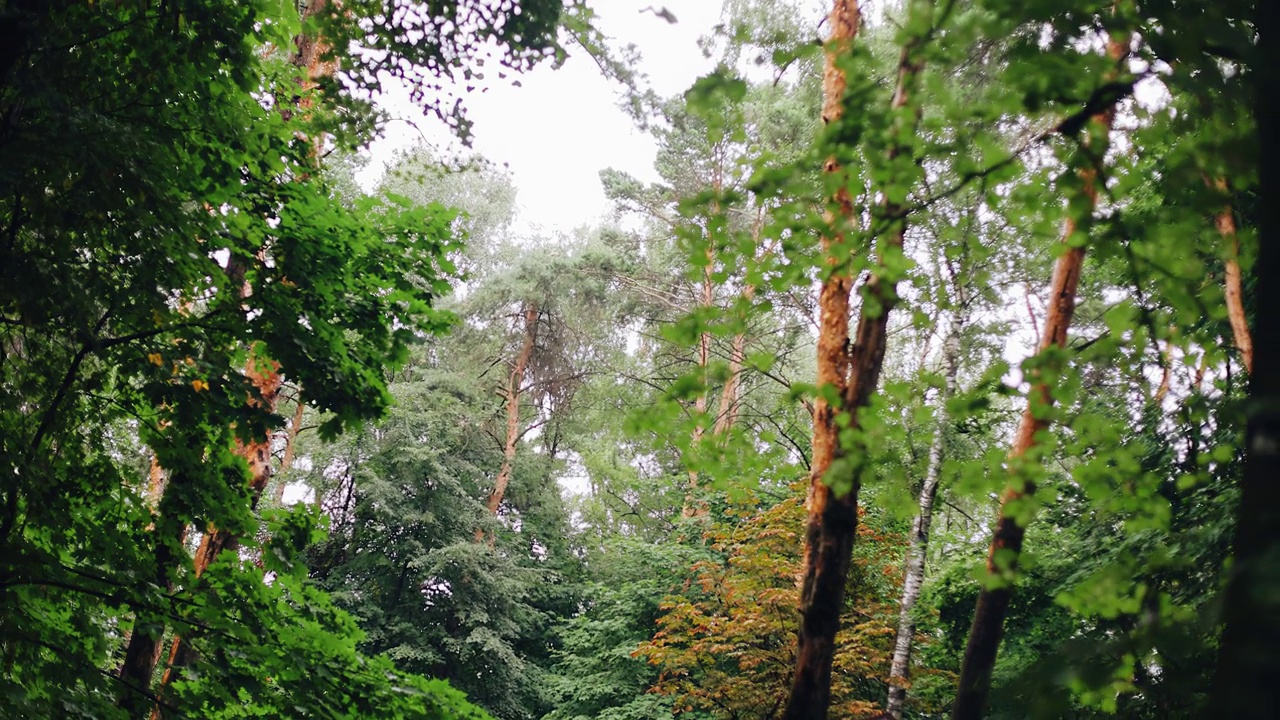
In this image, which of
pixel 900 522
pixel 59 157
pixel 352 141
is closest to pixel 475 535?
pixel 900 522

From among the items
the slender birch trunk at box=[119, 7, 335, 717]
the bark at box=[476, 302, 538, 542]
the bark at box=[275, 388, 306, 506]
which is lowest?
the slender birch trunk at box=[119, 7, 335, 717]

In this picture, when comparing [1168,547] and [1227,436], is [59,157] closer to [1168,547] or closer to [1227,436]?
[1168,547]

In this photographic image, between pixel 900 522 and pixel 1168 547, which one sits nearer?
pixel 1168 547

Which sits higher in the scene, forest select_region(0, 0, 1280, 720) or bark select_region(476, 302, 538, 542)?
bark select_region(476, 302, 538, 542)

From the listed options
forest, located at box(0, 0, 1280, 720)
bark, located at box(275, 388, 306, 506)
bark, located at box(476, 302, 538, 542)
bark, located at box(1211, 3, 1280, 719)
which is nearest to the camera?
bark, located at box(1211, 3, 1280, 719)

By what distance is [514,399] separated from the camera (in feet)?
55.1

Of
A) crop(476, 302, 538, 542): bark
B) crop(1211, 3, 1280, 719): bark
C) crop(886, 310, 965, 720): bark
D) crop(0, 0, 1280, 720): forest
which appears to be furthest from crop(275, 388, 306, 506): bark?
crop(1211, 3, 1280, 719): bark

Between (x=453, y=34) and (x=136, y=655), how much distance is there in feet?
13.9

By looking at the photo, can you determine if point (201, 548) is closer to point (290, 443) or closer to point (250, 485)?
point (250, 485)

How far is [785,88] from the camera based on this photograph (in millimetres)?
14117

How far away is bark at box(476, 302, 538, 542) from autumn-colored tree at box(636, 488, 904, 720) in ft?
25.7

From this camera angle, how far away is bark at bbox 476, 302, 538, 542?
16.4 m

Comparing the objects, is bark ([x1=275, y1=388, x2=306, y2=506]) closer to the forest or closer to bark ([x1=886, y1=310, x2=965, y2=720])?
the forest

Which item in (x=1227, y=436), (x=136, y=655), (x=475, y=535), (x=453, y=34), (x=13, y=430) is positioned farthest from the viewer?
(x=475, y=535)
